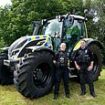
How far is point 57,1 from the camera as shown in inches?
1264

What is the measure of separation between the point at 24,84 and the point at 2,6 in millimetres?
27382

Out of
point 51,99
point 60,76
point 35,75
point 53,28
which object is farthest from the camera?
point 53,28

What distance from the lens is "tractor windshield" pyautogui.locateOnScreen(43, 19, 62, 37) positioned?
37.9ft

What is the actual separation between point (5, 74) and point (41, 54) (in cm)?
240

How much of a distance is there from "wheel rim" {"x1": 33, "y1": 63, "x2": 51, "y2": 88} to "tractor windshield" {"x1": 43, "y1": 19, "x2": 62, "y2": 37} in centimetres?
Result: 156

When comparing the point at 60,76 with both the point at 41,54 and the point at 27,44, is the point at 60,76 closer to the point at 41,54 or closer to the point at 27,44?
the point at 41,54

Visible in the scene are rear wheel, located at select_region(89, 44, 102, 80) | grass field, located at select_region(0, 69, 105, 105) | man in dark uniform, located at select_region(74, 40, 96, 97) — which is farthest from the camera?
rear wheel, located at select_region(89, 44, 102, 80)

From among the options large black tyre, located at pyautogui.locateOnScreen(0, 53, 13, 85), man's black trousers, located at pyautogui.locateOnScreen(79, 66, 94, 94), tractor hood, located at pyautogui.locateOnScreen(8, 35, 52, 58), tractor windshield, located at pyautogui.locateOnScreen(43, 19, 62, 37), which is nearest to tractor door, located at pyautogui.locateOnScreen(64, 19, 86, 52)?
tractor windshield, located at pyautogui.locateOnScreen(43, 19, 62, 37)

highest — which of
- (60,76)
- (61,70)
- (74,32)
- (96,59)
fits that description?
(74,32)

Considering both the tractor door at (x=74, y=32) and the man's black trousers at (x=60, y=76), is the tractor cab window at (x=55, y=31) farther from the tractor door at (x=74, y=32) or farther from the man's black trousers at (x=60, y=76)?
the man's black trousers at (x=60, y=76)

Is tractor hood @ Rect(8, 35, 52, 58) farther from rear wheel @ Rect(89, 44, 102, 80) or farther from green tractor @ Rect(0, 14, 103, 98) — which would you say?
rear wheel @ Rect(89, 44, 102, 80)

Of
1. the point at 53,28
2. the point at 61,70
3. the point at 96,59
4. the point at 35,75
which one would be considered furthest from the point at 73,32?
the point at 35,75

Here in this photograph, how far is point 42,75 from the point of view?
10.3 meters

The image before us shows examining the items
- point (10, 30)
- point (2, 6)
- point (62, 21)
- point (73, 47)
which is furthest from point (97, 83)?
point (2, 6)
